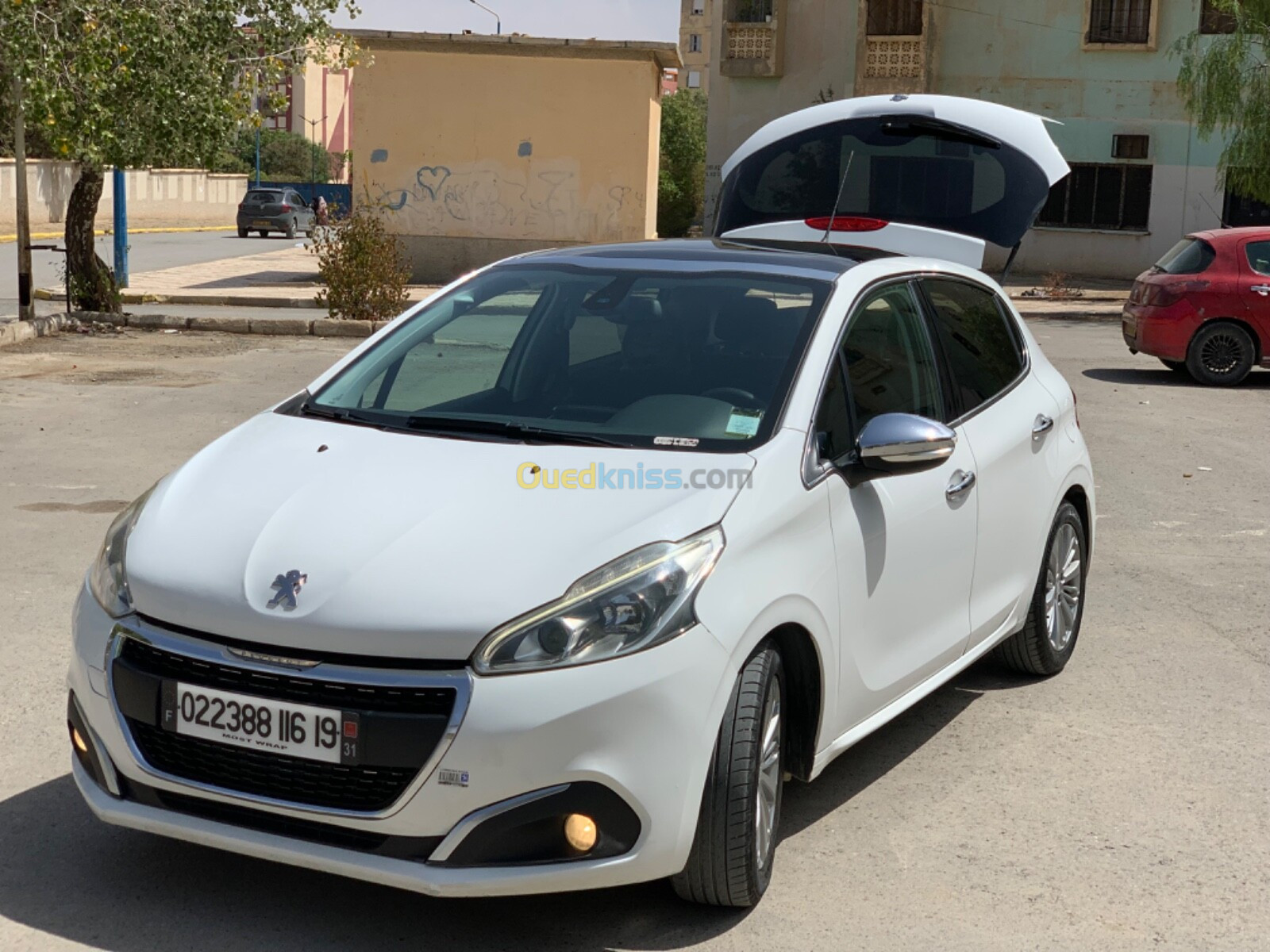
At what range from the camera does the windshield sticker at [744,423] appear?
4.12 meters

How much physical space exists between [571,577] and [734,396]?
106 centimetres

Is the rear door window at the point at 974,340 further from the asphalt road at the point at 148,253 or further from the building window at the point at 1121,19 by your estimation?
the building window at the point at 1121,19

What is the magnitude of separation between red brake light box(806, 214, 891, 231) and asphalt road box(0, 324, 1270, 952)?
196cm

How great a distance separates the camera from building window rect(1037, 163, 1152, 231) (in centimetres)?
3662

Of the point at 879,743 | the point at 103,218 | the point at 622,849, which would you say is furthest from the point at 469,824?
the point at 103,218

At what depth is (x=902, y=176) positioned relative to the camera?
25.8 feet

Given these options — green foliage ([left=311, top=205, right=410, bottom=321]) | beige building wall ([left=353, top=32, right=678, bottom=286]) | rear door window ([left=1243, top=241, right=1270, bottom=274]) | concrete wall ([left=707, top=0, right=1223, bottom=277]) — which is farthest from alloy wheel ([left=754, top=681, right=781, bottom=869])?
concrete wall ([left=707, top=0, right=1223, bottom=277])

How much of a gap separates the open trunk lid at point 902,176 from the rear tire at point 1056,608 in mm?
1557

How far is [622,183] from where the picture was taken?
2794 cm

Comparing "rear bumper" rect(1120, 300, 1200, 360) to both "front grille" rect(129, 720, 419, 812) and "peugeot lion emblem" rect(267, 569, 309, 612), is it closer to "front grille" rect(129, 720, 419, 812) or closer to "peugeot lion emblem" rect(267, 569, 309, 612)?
"peugeot lion emblem" rect(267, 569, 309, 612)

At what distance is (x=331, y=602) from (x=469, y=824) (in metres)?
0.55

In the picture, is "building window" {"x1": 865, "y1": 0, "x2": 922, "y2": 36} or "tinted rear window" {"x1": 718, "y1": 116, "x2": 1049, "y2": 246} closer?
"tinted rear window" {"x1": 718, "y1": 116, "x2": 1049, "y2": 246}

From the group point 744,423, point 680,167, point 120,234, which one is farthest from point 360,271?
point 680,167

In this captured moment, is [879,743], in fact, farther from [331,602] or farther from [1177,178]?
[1177,178]
